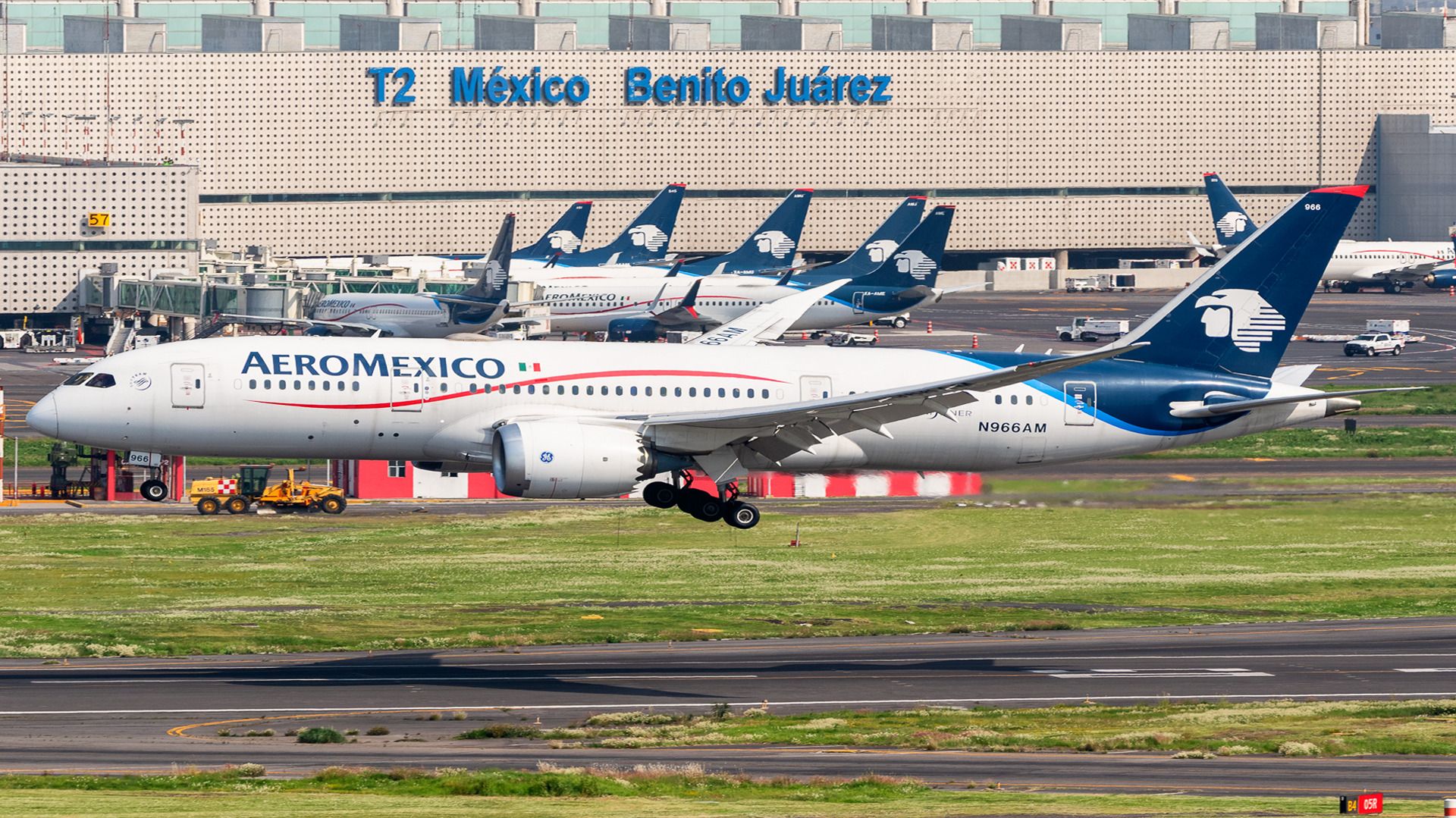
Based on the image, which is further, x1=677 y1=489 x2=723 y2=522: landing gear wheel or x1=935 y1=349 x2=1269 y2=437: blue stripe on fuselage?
x1=935 y1=349 x2=1269 y2=437: blue stripe on fuselage

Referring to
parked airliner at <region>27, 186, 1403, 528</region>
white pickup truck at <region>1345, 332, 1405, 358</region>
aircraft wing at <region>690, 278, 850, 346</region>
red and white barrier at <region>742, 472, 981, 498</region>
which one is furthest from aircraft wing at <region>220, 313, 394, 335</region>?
parked airliner at <region>27, 186, 1403, 528</region>

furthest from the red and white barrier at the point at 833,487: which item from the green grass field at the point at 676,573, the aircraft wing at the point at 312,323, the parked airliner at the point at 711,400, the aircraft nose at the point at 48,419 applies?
the aircraft nose at the point at 48,419

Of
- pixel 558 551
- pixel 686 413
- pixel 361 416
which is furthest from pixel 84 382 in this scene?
pixel 558 551

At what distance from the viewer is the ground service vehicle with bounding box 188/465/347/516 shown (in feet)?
369

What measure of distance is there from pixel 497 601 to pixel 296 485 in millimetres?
30569

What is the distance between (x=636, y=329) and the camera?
581ft

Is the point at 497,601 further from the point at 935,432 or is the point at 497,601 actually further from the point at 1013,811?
the point at 1013,811

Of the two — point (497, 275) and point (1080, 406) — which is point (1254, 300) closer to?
point (1080, 406)

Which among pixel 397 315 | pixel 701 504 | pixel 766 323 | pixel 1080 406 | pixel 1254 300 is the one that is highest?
pixel 397 315

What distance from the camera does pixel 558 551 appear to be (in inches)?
4018

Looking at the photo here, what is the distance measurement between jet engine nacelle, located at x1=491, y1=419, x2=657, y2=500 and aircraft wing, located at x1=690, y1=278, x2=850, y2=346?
19.6 m

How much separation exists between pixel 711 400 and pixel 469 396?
760 centimetres

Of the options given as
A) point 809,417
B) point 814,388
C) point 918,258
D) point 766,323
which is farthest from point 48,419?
point 918,258

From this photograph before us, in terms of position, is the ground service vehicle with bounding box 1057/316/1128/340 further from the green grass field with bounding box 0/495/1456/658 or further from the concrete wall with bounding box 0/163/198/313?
the concrete wall with bounding box 0/163/198/313
